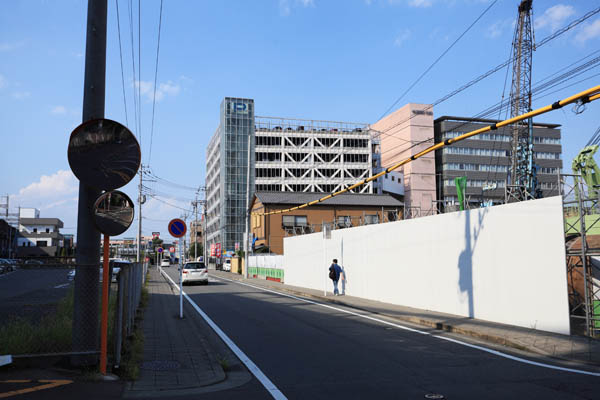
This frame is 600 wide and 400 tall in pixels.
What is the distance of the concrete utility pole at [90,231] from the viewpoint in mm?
6777

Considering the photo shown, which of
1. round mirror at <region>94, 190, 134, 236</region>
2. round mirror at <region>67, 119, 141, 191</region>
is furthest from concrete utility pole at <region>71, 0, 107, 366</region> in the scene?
round mirror at <region>67, 119, 141, 191</region>

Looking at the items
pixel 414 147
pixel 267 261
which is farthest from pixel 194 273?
pixel 414 147

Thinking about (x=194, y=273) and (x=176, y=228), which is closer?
(x=176, y=228)

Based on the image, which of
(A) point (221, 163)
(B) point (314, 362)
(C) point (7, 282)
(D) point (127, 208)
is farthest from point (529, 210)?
(A) point (221, 163)

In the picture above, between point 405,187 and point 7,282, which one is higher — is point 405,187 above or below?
above

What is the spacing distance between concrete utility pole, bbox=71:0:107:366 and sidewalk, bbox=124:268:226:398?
3.10ft

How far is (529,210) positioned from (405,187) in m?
88.2

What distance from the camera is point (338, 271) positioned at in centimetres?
2266

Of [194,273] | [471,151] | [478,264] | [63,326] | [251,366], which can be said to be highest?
[471,151]

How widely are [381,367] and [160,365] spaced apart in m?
3.53

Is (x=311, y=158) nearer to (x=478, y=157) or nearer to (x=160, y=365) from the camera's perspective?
(x=478, y=157)

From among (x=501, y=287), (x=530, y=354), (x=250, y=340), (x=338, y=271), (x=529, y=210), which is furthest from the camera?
(x=338, y=271)

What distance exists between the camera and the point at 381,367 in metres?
7.71

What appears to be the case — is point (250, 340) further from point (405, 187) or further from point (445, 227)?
point (405, 187)
